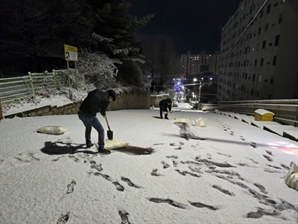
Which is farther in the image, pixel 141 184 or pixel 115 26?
pixel 115 26

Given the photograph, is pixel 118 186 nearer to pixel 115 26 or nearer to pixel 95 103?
pixel 95 103

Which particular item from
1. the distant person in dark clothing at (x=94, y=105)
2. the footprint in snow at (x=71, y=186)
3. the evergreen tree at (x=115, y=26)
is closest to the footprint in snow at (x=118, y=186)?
the footprint in snow at (x=71, y=186)

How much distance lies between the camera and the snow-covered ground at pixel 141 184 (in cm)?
231

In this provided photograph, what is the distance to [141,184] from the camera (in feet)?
9.80

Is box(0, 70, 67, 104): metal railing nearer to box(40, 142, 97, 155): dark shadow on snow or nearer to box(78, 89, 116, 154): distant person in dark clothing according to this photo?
box(40, 142, 97, 155): dark shadow on snow

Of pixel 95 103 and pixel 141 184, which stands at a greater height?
pixel 95 103

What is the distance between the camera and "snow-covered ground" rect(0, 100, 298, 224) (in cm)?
231

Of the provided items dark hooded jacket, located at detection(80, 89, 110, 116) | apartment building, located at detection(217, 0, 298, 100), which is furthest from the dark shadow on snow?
apartment building, located at detection(217, 0, 298, 100)

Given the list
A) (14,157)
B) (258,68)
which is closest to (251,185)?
(14,157)

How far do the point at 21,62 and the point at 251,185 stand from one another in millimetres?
19528

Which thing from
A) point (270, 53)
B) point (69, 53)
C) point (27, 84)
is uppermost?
point (270, 53)

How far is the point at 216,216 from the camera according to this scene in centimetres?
236

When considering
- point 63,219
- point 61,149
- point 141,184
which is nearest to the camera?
point 63,219

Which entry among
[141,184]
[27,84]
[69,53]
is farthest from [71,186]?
[69,53]
